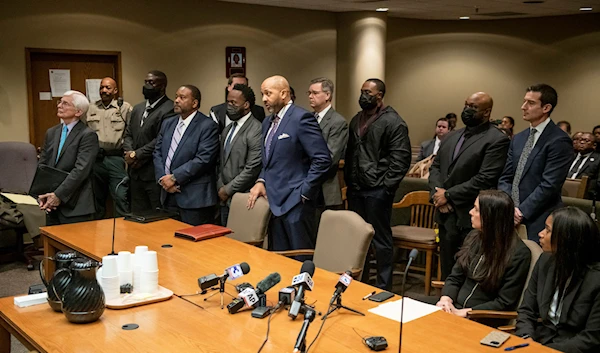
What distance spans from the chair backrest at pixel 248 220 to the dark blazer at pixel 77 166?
1.21m

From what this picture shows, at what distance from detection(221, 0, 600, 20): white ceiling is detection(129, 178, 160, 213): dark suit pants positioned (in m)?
3.68

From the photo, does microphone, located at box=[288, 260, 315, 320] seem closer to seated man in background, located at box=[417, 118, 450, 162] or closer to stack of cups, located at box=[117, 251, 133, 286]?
stack of cups, located at box=[117, 251, 133, 286]

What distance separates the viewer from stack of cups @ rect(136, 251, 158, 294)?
2752 millimetres

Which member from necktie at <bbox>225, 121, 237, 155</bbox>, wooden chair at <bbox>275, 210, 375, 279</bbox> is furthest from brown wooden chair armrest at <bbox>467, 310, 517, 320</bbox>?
necktie at <bbox>225, 121, 237, 155</bbox>

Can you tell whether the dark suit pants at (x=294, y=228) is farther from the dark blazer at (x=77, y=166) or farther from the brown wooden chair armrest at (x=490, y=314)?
the brown wooden chair armrest at (x=490, y=314)

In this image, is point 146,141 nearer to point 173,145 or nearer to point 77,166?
point 173,145

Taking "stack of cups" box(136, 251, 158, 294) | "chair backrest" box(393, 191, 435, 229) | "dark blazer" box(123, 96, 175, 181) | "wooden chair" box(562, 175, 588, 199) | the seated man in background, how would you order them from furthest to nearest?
the seated man in background → "wooden chair" box(562, 175, 588, 199) → "dark blazer" box(123, 96, 175, 181) → "chair backrest" box(393, 191, 435, 229) → "stack of cups" box(136, 251, 158, 294)

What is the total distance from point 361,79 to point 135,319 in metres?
7.09

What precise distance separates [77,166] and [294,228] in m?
1.69

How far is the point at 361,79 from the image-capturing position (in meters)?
9.18

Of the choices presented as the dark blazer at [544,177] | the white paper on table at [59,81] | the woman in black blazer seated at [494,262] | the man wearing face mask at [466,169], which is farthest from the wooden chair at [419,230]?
the white paper on table at [59,81]

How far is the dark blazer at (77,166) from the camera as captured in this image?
4742mm

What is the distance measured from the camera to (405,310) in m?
2.65

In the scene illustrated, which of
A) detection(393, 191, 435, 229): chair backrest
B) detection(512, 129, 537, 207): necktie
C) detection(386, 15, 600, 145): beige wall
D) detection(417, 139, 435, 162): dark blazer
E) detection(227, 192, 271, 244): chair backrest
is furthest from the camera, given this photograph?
detection(386, 15, 600, 145): beige wall
